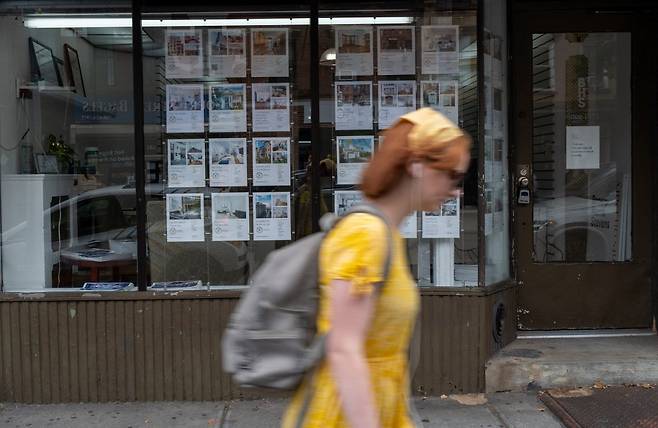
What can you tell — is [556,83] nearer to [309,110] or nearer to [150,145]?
[309,110]

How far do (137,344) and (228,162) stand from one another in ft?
4.81

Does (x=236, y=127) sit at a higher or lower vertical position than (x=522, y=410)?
higher

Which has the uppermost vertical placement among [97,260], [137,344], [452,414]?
[97,260]

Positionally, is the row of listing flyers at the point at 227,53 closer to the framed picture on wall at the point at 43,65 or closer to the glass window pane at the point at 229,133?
the glass window pane at the point at 229,133

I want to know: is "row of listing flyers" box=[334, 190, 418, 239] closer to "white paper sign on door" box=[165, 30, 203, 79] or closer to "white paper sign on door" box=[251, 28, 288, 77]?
→ "white paper sign on door" box=[251, 28, 288, 77]

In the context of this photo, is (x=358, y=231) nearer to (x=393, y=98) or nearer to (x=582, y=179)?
(x=393, y=98)

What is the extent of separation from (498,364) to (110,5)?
3.87 meters

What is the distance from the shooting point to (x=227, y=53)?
5324 mm

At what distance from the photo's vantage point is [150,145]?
5.28 m

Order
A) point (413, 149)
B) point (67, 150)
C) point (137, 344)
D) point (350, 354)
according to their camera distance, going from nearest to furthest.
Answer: point (350, 354), point (413, 149), point (137, 344), point (67, 150)

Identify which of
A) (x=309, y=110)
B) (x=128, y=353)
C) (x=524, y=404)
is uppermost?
(x=309, y=110)

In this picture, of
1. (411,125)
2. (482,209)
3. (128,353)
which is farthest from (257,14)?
(411,125)

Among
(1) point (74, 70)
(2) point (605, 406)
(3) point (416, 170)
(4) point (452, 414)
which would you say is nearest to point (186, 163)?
(1) point (74, 70)

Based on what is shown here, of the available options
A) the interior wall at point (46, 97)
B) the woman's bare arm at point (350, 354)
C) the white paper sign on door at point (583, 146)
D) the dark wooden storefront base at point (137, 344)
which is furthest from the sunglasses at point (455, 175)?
the white paper sign on door at point (583, 146)
